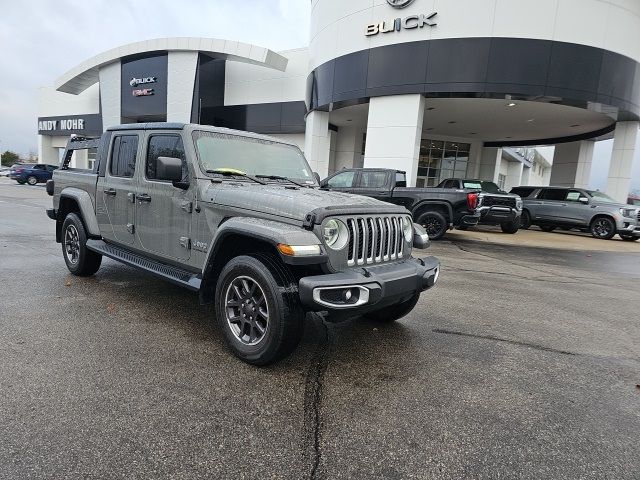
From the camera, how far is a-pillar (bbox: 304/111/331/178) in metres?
21.0

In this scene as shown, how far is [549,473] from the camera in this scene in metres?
2.31

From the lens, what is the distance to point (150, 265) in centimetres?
446

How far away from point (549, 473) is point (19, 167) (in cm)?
4010

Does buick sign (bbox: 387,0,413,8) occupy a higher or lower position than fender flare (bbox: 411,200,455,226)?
higher

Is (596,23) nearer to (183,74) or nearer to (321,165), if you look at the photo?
(321,165)

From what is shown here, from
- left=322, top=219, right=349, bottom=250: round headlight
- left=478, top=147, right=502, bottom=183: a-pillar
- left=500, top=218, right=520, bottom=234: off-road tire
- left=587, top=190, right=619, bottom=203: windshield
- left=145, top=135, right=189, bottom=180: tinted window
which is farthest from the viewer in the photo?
left=478, top=147, right=502, bottom=183: a-pillar

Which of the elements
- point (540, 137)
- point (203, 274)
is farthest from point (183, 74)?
point (203, 274)

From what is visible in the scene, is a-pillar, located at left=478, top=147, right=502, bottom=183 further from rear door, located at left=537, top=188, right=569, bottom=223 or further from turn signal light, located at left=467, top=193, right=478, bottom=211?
turn signal light, located at left=467, top=193, right=478, bottom=211

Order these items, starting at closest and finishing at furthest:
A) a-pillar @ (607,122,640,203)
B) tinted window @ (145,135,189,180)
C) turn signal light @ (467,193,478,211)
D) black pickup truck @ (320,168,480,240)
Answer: tinted window @ (145,135,189,180)
turn signal light @ (467,193,478,211)
black pickup truck @ (320,168,480,240)
a-pillar @ (607,122,640,203)

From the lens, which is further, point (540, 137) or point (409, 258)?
point (540, 137)

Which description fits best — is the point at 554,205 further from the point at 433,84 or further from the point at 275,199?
the point at 275,199

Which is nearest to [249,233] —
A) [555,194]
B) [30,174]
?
[555,194]

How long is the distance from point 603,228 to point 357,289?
53.6 ft

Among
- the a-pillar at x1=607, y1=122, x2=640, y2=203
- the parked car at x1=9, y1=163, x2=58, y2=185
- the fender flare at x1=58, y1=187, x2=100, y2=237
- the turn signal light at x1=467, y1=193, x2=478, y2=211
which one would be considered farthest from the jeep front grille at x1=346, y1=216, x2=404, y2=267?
the parked car at x1=9, y1=163, x2=58, y2=185
